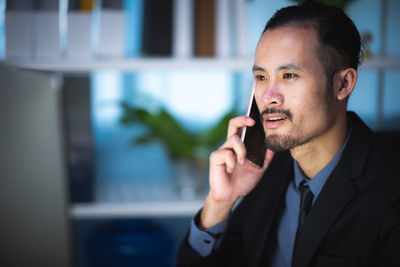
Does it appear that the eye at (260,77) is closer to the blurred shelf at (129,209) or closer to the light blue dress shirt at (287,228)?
the light blue dress shirt at (287,228)

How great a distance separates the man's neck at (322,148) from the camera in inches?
27.8

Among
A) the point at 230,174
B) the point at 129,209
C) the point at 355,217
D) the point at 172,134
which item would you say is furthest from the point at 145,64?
the point at 355,217

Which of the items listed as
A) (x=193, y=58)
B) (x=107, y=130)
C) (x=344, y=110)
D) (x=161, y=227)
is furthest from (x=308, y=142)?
Answer: (x=161, y=227)

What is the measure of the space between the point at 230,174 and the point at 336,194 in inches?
8.9

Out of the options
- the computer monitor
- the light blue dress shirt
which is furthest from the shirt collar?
the computer monitor

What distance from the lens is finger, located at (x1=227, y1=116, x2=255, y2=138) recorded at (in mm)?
730

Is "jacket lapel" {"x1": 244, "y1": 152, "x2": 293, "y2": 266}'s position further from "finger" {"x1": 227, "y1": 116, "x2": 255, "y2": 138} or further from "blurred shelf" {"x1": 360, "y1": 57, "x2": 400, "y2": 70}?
"blurred shelf" {"x1": 360, "y1": 57, "x2": 400, "y2": 70}

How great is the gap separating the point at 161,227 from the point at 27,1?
1277mm

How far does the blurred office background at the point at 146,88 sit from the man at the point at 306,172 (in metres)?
0.24

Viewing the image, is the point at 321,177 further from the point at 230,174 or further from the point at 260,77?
the point at 260,77

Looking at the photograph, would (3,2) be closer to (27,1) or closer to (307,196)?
(27,1)

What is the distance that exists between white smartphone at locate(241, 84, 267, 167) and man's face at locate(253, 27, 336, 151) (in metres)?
0.09

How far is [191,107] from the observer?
6.15ft

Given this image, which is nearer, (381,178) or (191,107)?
(381,178)
